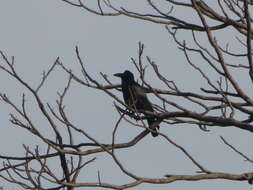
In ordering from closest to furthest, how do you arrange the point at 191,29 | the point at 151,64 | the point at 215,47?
the point at 215,47, the point at 151,64, the point at 191,29

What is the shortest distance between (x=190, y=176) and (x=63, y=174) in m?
1.60

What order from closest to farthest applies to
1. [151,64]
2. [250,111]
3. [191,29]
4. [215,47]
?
[215,47]
[250,111]
[151,64]
[191,29]

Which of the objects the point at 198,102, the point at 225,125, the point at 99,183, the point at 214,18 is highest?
the point at 214,18

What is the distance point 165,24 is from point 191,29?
0.23 m

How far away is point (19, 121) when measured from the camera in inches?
183

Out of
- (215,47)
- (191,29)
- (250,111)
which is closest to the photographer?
(215,47)

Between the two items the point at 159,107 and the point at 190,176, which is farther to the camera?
the point at 159,107

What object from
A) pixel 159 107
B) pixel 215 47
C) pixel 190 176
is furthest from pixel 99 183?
pixel 159 107

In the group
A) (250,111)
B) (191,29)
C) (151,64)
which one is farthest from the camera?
(191,29)

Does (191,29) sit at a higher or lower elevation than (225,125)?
higher

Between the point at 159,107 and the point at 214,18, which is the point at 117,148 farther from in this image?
the point at 214,18

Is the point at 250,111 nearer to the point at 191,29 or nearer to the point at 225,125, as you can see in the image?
the point at 225,125

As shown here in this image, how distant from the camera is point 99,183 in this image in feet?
12.5

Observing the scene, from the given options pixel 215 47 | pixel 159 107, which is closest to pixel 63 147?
pixel 159 107
